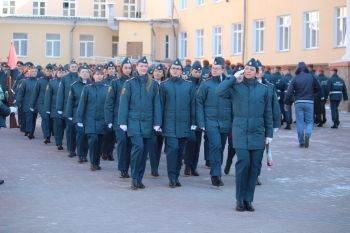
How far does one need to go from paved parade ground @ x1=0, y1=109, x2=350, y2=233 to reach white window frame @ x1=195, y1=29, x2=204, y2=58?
3293 centimetres

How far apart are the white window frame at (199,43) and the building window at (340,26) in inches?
599

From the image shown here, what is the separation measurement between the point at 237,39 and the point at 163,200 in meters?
34.1

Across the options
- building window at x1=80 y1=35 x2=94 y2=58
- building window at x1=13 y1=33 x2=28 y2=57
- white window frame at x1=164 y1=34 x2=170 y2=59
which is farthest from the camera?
building window at x1=80 y1=35 x2=94 y2=58

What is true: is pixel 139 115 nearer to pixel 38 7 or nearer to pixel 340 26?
pixel 340 26

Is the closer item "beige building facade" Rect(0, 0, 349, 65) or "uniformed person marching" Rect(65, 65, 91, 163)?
"uniformed person marching" Rect(65, 65, 91, 163)

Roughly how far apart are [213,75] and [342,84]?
484 inches

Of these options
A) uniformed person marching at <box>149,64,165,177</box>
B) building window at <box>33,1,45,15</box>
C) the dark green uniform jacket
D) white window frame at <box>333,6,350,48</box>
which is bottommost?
uniformed person marching at <box>149,64,165,177</box>

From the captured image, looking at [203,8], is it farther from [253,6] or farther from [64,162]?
[64,162]

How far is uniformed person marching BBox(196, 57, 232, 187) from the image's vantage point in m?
12.7

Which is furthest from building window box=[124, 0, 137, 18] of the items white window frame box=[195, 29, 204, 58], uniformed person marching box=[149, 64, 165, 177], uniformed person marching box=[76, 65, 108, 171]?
uniformed person marching box=[149, 64, 165, 177]

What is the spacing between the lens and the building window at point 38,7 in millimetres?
60562

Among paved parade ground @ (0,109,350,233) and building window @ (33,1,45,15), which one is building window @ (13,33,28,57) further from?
paved parade ground @ (0,109,350,233)

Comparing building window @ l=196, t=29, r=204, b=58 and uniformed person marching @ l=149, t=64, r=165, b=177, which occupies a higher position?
building window @ l=196, t=29, r=204, b=58

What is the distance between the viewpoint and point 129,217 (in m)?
9.93
